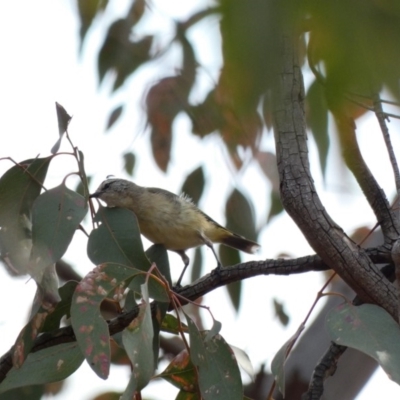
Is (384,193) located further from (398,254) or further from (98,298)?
(98,298)

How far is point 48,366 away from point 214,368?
33cm

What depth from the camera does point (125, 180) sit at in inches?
114

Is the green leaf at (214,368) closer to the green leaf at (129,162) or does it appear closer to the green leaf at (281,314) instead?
the green leaf at (129,162)

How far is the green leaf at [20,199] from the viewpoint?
1.41 meters

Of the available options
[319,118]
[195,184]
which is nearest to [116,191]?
[195,184]

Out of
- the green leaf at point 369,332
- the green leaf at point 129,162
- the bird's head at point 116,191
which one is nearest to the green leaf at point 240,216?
the green leaf at point 129,162

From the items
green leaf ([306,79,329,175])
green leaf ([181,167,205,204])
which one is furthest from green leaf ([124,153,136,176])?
green leaf ([306,79,329,175])

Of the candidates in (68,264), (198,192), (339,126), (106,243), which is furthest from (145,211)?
(339,126)

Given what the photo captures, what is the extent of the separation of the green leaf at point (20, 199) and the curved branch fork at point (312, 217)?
0.52 m

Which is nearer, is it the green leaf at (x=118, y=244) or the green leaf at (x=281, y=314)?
the green leaf at (x=118, y=244)

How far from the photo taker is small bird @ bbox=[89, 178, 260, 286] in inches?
99.6

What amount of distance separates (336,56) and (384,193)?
1.17 m

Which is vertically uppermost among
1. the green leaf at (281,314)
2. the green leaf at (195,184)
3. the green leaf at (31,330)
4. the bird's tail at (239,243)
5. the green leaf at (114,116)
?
the green leaf at (114,116)

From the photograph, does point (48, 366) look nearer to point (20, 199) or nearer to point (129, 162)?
point (20, 199)
